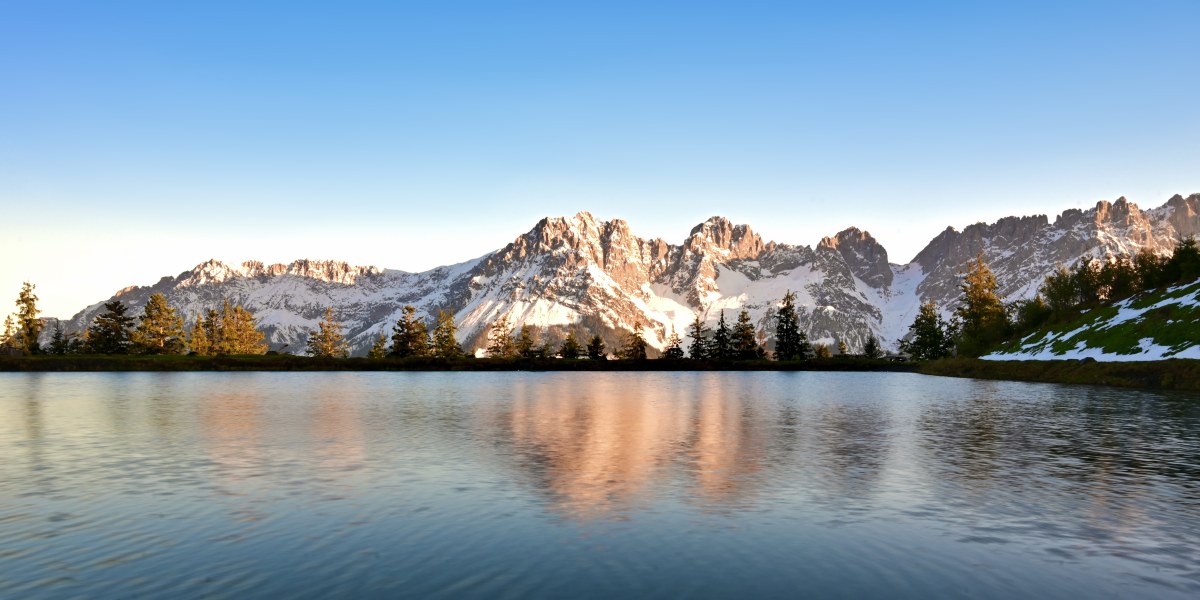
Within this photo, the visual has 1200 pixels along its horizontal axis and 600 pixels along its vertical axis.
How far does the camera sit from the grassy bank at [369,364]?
14775 centimetres

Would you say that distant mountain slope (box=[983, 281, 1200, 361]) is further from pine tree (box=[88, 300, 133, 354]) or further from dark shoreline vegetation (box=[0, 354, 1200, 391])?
pine tree (box=[88, 300, 133, 354])

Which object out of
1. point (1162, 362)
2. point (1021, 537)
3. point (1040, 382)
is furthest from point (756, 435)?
point (1040, 382)

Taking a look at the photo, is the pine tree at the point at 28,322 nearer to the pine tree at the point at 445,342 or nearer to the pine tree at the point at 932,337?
the pine tree at the point at 445,342

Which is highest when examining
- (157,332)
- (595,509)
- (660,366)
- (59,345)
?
(157,332)

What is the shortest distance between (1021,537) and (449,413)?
4127 cm

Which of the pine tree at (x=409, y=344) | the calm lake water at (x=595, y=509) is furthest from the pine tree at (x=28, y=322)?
the calm lake water at (x=595, y=509)

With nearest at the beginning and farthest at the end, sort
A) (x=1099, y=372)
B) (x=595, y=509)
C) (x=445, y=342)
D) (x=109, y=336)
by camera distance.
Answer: (x=595, y=509)
(x=1099, y=372)
(x=109, y=336)
(x=445, y=342)

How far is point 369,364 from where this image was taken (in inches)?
6654

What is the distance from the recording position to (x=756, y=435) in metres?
41.1

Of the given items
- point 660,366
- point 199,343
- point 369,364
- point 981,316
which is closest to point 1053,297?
point 981,316

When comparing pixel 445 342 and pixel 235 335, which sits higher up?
pixel 235 335

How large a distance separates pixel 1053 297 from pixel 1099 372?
72829mm

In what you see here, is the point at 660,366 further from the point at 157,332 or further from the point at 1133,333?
the point at 157,332

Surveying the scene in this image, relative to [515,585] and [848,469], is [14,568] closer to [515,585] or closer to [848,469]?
[515,585]
